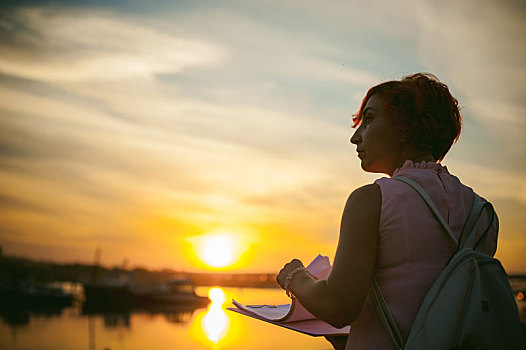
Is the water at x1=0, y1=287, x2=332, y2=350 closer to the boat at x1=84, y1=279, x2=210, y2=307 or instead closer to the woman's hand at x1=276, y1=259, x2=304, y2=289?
the boat at x1=84, y1=279, x2=210, y2=307

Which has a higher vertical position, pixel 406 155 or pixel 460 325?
pixel 406 155

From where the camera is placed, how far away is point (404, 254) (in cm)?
103

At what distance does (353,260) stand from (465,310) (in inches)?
9.2

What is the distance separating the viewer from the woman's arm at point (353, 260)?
102 centimetres

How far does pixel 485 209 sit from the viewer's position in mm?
1126

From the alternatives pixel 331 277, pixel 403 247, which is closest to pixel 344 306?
pixel 331 277

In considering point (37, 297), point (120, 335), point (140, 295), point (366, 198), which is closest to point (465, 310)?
point (366, 198)

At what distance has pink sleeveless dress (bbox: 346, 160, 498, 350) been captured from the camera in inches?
39.9

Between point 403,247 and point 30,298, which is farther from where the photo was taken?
point 30,298

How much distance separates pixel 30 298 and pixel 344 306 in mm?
48636

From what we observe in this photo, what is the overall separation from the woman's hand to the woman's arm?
0.46 ft

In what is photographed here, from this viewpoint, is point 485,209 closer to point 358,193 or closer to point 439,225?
point 439,225

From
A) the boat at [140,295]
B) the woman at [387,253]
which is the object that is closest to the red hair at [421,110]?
the woman at [387,253]

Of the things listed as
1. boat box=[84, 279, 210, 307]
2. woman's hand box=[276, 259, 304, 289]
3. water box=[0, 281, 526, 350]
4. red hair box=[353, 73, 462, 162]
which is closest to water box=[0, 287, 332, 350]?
water box=[0, 281, 526, 350]
